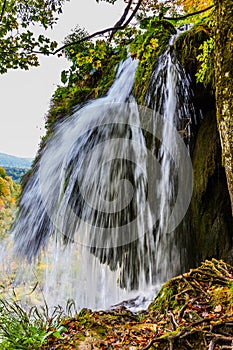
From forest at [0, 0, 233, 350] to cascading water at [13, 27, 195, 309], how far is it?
0.10ft

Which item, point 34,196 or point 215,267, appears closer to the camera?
point 215,267

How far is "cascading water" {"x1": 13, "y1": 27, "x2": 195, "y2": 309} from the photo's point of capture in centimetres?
471

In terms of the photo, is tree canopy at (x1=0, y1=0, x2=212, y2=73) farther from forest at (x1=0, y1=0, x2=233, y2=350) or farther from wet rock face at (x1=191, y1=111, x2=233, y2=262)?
wet rock face at (x1=191, y1=111, x2=233, y2=262)

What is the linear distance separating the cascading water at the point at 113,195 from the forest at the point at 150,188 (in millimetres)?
29

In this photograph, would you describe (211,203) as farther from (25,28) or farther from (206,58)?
(25,28)

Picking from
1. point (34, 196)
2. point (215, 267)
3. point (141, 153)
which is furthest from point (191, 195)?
point (34, 196)

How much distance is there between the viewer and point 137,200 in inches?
201

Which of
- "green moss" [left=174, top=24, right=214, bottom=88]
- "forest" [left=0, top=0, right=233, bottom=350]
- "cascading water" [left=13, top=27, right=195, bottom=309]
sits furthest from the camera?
"cascading water" [left=13, top=27, right=195, bottom=309]

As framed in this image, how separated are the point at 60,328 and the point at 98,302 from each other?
176 inches

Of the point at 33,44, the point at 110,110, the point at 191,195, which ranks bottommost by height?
the point at 191,195

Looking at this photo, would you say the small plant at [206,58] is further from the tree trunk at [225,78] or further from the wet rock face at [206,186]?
the tree trunk at [225,78]

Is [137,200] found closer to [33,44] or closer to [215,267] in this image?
[215,267]

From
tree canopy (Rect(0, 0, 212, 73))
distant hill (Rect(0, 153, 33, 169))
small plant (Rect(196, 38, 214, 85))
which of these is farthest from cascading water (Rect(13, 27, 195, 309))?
distant hill (Rect(0, 153, 33, 169))

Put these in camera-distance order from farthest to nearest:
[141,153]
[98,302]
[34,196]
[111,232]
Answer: [98,302], [34,196], [111,232], [141,153]
